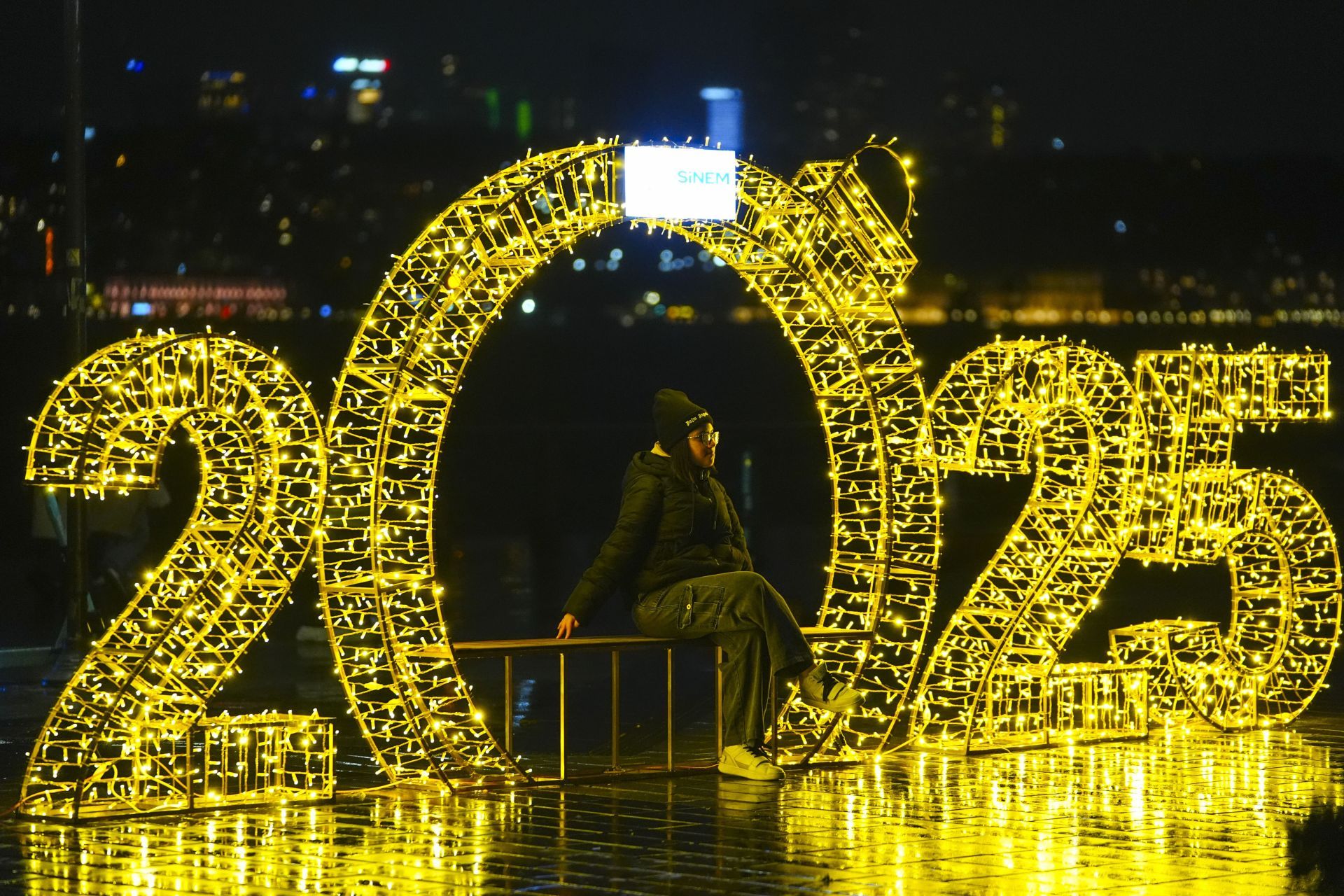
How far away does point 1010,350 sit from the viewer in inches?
371

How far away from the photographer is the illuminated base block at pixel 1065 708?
372 inches

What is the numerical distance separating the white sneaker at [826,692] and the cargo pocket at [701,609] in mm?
498

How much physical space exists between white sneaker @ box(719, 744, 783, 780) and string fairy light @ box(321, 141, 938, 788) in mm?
492

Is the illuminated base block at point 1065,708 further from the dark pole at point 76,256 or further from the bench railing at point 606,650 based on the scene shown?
the dark pole at point 76,256

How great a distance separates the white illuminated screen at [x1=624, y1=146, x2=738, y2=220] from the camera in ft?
28.0

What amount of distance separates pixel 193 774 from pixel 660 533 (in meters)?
2.31

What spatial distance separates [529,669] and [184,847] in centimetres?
623

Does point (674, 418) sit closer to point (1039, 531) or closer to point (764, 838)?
point (764, 838)

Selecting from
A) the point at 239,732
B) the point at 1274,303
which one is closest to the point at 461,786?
the point at 239,732

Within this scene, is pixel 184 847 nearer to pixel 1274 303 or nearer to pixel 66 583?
pixel 66 583

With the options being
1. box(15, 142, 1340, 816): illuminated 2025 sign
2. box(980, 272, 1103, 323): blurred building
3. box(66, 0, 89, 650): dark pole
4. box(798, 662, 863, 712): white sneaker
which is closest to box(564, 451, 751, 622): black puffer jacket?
box(798, 662, 863, 712): white sneaker

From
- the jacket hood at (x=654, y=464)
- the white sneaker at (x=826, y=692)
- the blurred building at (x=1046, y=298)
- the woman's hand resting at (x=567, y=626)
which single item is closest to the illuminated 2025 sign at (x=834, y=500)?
the white sneaker at (x=826, y=692)

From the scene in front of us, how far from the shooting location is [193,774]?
27.4 feet

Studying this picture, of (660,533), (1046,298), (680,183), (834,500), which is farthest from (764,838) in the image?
(1046,298)
